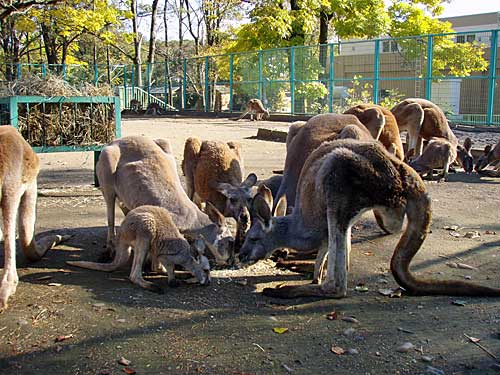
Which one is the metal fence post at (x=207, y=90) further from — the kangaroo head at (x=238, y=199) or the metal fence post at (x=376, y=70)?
the kangaroo head at (x=238, y=199)

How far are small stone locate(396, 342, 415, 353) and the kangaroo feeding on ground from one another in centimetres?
185

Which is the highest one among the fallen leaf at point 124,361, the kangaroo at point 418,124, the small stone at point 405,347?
the kangaroo at point 418,124

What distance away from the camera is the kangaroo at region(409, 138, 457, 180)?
902cm

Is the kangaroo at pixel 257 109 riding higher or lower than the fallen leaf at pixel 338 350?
higher

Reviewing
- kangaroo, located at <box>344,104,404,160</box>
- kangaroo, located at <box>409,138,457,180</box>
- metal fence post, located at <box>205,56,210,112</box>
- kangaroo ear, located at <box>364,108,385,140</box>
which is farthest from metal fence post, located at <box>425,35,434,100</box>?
metal fence post, located at <box>205,56,210,112</box>

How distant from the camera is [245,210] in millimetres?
4988

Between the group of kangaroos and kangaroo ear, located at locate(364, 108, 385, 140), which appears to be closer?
the group of kangaroos

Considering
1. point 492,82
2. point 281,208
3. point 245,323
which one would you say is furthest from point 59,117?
point 492,82

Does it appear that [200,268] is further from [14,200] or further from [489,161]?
[489,161]

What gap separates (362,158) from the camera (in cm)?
382

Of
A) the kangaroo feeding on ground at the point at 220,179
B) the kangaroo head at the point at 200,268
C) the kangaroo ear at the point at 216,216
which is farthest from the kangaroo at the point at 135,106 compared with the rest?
the kangaroo head at the point at 200,268

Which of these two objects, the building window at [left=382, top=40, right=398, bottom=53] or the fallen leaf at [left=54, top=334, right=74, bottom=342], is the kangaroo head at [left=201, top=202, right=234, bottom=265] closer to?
the fallen leaf at [left=54, top=334, right=74, bottom=342]

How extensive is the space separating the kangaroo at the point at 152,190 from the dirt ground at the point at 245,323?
12.0 inches

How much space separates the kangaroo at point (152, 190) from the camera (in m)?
4.59
